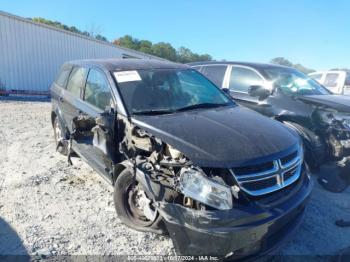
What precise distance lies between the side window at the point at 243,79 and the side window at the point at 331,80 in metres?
7.98

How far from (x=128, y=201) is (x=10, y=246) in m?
1.18

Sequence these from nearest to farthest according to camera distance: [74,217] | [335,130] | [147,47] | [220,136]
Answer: [220,136] < [74,217] < [335,130] < [147,47]

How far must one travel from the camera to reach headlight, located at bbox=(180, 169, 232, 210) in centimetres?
226

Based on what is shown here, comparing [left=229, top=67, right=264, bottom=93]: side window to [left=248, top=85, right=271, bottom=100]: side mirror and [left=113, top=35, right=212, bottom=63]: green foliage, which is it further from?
[left=113, top=35, right=212, bottom=63]: green foliage

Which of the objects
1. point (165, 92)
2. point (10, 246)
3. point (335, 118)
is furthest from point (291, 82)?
point (10, 246)

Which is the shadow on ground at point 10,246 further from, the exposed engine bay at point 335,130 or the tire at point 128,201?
the exposed engine bay at point 335,130

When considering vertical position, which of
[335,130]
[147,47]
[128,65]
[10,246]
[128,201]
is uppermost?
[147,47]

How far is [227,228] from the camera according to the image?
216cm

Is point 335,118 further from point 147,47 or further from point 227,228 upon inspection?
point 147,47

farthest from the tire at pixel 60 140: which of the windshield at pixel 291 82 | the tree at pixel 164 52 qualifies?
the tree at pixel 164 52

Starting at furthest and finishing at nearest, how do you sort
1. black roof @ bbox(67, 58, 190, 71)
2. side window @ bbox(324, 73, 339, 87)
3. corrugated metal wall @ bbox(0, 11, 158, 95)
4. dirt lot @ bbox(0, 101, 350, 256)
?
corrugated metal wall @ bbox(0, 11, 158, 95) < side window @ bbox(324, 73, 339, 87) < black roof @ bbox(67, 58, 190, 71) < dirt lot @ bbox(0, 101, 350, 256)

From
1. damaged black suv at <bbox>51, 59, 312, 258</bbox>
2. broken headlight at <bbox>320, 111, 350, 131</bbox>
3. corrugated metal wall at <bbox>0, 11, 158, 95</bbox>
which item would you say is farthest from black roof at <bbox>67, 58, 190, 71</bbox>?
corrugated metal wall at <bbox>0, 11, 158, 95</bbox>

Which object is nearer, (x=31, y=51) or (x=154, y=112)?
(x=154, y=112)

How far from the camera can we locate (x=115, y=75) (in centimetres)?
364
